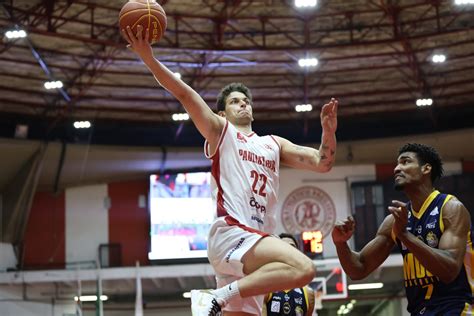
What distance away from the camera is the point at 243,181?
6516 mm

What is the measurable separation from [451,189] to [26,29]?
61.7ft

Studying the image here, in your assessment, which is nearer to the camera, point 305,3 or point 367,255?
point 367,255

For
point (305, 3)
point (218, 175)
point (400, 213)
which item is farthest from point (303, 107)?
point (400, 213)

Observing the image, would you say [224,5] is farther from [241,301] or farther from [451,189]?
[241,301]

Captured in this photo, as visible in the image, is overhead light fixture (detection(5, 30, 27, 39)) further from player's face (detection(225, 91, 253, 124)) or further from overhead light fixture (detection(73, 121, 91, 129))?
player's face (detection(225, 91, 253, 124))

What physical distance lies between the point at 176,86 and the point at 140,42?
1.51ft

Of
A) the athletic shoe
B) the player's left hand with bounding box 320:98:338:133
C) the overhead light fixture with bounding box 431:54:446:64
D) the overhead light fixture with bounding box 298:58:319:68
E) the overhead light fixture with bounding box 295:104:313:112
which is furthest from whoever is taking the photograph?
the overhead light fixture with bounding box 295:104:313:112

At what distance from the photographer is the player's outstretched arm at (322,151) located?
258 inches

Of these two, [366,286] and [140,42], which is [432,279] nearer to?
[140,42]

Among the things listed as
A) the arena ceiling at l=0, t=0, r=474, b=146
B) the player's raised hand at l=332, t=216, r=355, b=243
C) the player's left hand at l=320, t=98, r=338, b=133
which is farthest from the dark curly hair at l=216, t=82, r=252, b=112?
the arena ceiling at l=0, t=0, r=474, b=146

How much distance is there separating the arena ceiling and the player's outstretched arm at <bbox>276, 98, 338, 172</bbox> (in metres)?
19.9

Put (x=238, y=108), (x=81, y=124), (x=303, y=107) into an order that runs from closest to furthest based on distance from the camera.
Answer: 1. (x=238, y=108)
2. (x=81, y=124)
3. (x=303, y=107)

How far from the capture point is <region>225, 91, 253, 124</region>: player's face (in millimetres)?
6949

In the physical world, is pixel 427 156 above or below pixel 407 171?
above
